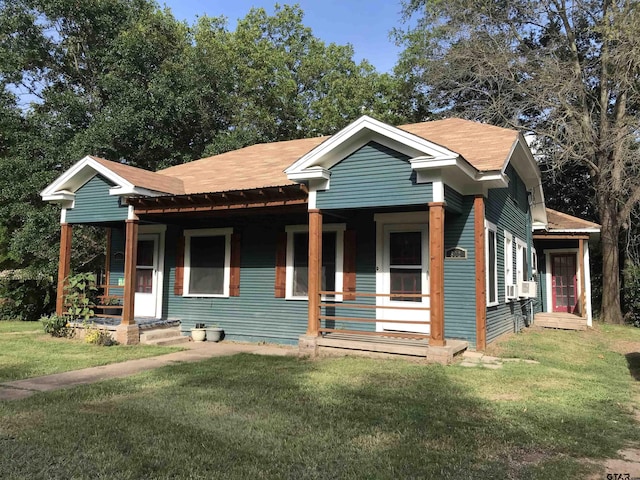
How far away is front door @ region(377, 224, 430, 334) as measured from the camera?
9.61m

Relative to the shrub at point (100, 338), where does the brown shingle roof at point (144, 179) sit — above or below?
above

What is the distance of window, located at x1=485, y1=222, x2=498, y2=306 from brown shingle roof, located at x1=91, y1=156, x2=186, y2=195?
7123 millimetres

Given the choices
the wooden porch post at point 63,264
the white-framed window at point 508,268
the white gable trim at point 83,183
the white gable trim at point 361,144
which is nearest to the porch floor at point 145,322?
the wooden porch post at point 63,264

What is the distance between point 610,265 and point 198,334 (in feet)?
46.9

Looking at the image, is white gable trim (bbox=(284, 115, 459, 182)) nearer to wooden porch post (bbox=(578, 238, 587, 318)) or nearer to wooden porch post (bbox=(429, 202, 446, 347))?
wooden porch post (bbox=(429, 202, 446, 347))

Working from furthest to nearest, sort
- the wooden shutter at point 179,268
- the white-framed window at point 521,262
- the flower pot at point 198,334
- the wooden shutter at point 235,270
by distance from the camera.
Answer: the white-framed window at point 521,262, the wooden shutter at point 179,268, the wooden shutter at point 235,270, the flower pot at point 198,334

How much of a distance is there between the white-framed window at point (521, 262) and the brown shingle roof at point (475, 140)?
11.1ft

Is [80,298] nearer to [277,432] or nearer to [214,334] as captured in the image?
[214,334]

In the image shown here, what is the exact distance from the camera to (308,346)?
871 cm

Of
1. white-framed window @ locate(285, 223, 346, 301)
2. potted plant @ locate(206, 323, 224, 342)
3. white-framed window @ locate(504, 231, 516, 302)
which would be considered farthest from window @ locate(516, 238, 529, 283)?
potted plant @ locate(206, 323, 224, 342)

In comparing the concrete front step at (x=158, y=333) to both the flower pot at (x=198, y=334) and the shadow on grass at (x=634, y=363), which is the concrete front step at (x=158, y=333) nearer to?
the flower pot at (x=198, y=334)

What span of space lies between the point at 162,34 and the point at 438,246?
21.5 metres

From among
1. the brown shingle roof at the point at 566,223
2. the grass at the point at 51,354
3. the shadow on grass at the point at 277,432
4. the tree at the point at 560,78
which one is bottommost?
the grass at the point at 51,354

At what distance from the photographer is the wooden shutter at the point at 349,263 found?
10.0m
